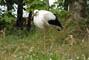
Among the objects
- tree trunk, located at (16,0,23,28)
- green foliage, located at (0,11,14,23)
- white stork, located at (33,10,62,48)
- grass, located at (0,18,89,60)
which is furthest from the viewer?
tree trunk, located at (16,0,23,28)

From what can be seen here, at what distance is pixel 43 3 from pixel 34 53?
850 centimetres

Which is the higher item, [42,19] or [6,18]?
[42,19]

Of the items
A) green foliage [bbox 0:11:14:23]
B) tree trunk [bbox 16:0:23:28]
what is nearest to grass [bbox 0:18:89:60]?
green foliage [bbox 0:11:14:23]

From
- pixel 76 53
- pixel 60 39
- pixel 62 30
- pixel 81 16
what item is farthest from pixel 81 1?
pixel 76 53

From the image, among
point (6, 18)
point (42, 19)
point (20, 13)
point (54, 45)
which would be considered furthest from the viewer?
point (20, 13)

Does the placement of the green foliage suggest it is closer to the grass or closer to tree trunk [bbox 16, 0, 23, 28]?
the grass

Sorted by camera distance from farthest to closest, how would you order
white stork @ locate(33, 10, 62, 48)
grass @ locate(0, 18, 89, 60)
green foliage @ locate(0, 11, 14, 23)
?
green foliage @ locate(0, 11, 14, 23) < white stork @ locate(33, 10, 62, 48) < grass @ locate(0, 18, 89, 60)

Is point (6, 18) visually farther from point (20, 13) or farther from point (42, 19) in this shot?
point (20, 13)

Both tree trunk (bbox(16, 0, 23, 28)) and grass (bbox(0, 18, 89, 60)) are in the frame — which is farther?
tree trunk (bbox(16, 0, 23, 28))

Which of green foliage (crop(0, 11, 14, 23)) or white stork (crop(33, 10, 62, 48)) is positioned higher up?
white stork (crop(33, 10, 62, 48))

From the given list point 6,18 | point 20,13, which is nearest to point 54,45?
point 6,18

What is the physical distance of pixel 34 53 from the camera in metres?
6.14

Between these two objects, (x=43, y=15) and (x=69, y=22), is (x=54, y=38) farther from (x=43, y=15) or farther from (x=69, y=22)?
(x=69, y=22)

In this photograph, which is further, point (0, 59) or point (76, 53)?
point (76, 53)
